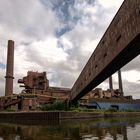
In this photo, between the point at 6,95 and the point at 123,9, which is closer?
the point at 123,9

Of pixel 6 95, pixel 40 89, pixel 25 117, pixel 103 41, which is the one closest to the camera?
pixel 103 41

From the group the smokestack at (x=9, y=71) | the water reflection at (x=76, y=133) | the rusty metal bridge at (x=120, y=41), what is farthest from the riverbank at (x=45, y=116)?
the rusty metal bridge at (x=120, y=41)

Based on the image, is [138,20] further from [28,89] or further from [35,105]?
[28,89]

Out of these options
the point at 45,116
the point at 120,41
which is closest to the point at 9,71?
the point at 45,116

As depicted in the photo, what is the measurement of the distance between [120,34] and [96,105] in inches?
1888

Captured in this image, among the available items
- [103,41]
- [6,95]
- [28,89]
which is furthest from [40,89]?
[103,41]

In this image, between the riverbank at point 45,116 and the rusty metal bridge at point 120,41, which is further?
the riverbank at point 45,116

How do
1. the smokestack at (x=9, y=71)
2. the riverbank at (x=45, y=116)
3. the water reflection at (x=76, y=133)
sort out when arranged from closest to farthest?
the water reflection at (x=76, y=133) → the riverbank at (x=45, y=116) → the smokestack at (x=9, y=71)

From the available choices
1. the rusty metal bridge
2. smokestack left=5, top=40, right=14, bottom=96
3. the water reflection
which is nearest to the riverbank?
smokestack left=5, top=40, right=14, bottom=96

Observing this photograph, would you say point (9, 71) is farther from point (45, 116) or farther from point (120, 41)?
point (120, 41)

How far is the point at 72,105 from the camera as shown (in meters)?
49.9

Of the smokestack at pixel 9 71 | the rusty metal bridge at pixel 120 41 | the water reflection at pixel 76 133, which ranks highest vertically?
the smokestack at pixel 9 71

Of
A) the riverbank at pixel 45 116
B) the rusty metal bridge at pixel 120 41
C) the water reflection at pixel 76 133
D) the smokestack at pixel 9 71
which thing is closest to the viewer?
the rusty metal bridge at pixel 120 41

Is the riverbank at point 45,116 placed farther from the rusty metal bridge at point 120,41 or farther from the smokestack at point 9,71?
the rusty metal bridge at point 120,41
